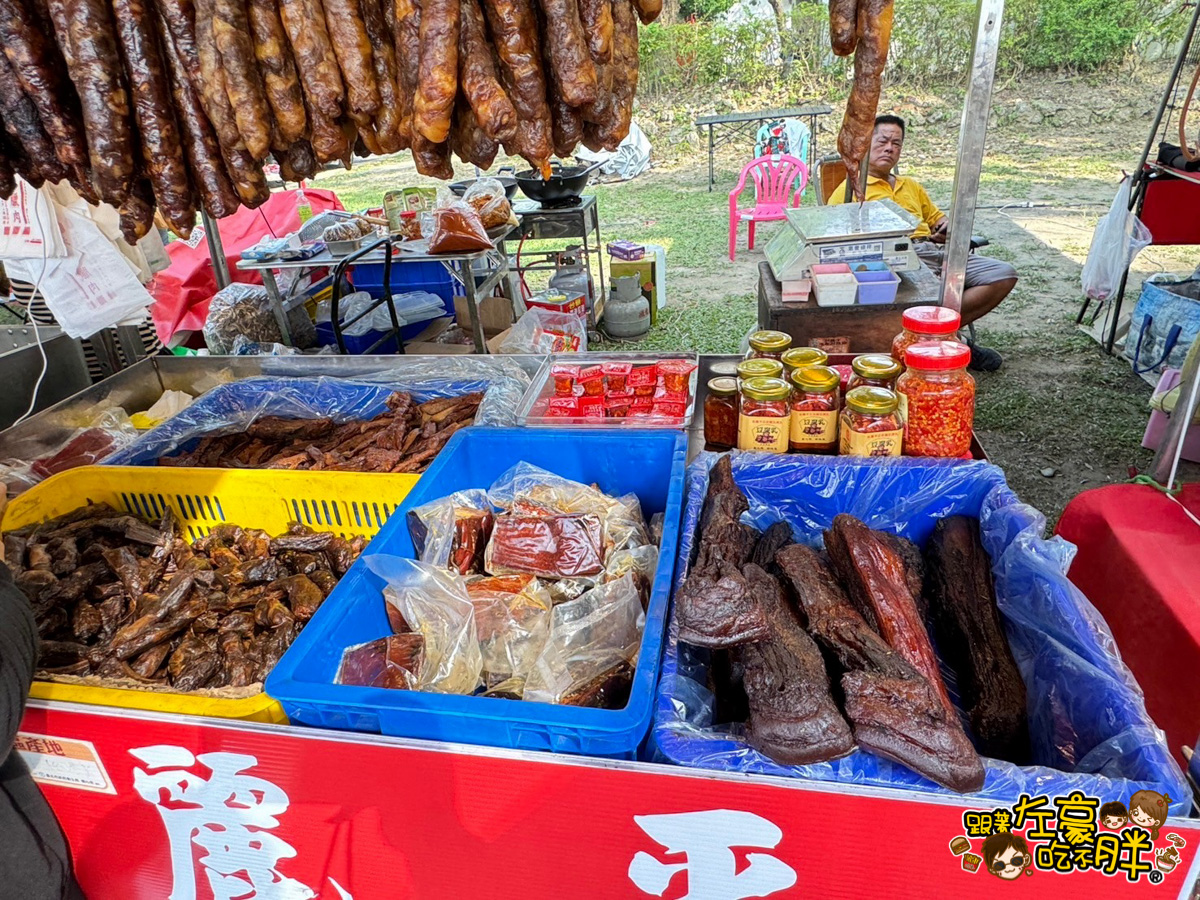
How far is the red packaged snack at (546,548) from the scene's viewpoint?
5.99ft

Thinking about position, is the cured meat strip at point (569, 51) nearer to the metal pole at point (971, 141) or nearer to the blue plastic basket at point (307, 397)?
the metal pole at point (971, 141)

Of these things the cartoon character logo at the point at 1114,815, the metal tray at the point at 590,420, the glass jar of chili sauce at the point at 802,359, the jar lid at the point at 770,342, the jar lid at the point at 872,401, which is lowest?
the cartoon character logo at the point at 1114,815

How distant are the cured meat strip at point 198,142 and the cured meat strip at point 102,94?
9 centimetres

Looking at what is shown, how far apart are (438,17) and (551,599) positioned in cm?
128

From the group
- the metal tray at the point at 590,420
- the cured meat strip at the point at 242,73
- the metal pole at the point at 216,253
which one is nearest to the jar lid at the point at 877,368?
the metal tray at the point at 590,420

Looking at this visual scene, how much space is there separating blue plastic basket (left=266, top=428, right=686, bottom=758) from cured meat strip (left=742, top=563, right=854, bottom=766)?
19 cm

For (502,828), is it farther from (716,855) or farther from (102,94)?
(102,94)

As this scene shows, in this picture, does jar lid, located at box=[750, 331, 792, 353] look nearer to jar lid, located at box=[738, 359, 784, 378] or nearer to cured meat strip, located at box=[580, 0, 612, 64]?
jar lid, located at box=[738, 359, 784, 378]

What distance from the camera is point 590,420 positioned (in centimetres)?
241

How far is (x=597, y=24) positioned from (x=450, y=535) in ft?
4.12

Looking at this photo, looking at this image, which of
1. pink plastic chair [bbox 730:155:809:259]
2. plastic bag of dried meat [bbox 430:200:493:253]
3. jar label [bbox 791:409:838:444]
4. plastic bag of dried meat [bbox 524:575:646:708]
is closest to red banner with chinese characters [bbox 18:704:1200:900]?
plastic bag of dried meat [bbox 524:575:646:708]

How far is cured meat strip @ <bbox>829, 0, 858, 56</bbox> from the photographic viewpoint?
127 centimetres

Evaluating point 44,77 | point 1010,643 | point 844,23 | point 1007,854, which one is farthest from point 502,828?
point 44,77

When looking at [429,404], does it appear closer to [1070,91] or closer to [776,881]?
[776,881]
